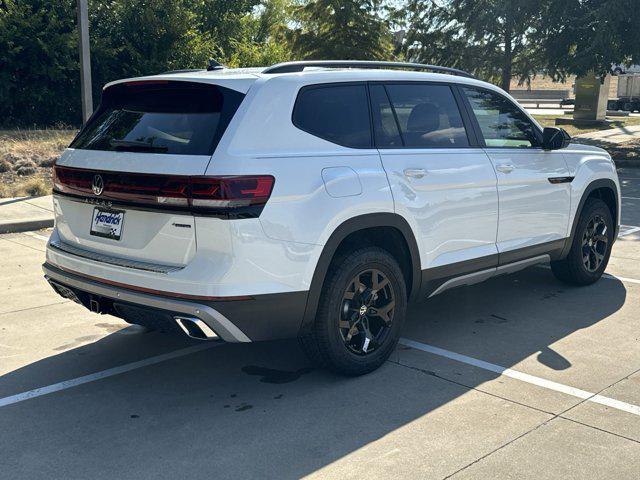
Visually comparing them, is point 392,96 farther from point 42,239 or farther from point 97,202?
point 42,239

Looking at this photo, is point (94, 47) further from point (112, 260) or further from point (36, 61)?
point (112, 260)

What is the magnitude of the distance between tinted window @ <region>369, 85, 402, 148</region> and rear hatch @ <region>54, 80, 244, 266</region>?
1.04 metres

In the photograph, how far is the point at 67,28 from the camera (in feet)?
70.9

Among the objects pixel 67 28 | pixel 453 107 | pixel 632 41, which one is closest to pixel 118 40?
pixel 67 28

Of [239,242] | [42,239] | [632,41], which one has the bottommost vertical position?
[42,239]

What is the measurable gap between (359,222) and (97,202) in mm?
1543

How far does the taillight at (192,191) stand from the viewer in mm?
3789

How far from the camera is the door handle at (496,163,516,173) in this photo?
5.44 metres

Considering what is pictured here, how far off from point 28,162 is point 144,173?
34.2ft

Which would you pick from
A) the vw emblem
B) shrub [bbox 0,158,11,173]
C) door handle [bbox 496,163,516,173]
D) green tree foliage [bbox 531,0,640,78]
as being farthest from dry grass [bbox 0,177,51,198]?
→ green tree foliage [bbox 531,0,640,78]

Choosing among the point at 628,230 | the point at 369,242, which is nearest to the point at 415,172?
the point at 369,242

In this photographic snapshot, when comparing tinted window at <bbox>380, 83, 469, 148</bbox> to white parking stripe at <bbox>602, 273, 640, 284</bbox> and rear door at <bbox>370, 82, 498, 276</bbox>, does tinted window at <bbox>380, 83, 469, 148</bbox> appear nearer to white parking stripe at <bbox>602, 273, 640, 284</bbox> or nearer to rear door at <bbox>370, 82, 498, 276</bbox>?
rear door at <bbox>370, 82, 498, 276</bbox>

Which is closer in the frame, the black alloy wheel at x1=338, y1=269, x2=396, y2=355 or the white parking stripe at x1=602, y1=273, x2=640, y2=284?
the black alloy wheel at x1=338, y1=269, x2=396, y2=355

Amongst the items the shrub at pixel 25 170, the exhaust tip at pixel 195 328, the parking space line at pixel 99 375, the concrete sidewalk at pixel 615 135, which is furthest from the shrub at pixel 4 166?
the concrete sidewalk at pixel 615 135
